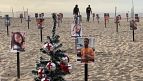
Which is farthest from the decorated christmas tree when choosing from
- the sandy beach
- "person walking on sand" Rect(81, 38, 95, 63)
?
the sandy beach

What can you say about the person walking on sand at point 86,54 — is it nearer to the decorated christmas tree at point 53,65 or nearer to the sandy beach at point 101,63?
the decorated christmas tree at point 53,65

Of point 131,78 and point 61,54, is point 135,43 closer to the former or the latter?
point 131,78

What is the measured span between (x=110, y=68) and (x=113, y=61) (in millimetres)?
1592

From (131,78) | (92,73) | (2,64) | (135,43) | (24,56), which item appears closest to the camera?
(131,78)

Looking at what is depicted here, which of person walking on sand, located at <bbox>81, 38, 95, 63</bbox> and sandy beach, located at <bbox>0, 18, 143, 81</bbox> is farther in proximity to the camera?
sandy beach, located at <bbox>0, 18, 143, 81</bbox>

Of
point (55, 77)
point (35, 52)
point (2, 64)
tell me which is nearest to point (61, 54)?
point (55, 77)

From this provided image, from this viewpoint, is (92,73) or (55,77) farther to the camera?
(92,73)

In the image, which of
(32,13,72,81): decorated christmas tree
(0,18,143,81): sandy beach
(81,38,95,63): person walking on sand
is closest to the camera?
(32,13,72,81): decorated christmas tree

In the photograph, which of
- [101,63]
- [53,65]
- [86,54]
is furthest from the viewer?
[101,63]

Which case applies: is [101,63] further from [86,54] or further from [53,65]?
[53,65]

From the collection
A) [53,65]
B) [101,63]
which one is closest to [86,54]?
[53,65]

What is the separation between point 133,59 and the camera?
1672cm

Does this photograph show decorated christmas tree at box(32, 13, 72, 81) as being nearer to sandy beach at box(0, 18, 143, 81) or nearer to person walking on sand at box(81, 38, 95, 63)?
person walking on sand at box(81, 38, 95, 63)

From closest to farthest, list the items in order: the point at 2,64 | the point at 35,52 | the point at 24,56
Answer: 1. the point at 2,64
2. the point at 24,56
3. the point at 35,52
